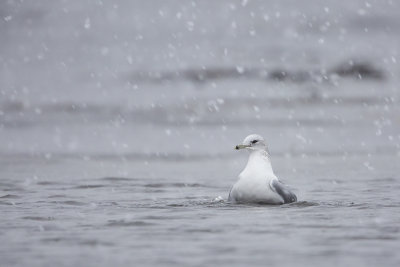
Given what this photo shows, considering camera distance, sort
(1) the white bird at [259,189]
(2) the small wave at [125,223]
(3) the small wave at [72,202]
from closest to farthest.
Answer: (2) the small wave at [125,223]
(1) the white bird at [259,189]
(3) the small wave at [72,202]

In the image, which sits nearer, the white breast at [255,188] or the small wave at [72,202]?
the white breast at [255,188]

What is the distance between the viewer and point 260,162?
1164cm

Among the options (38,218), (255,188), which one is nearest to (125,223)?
(38,218)

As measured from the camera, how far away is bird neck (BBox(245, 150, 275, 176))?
37.6 ft

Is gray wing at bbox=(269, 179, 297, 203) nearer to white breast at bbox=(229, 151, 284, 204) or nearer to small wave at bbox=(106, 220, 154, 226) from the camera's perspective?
white breast at bbox=(229, 151, 284, 204)

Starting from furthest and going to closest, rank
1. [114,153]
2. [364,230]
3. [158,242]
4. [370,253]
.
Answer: [114,153] → [364,230] → [158,242] → [370,253]

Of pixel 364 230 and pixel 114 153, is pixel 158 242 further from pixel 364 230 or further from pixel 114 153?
Result: pixel 114 153

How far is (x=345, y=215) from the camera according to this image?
386 inches

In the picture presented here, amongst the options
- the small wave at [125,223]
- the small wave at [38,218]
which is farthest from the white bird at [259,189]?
the small wave at [38,218]

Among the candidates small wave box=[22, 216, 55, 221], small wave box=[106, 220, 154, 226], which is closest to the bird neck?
small wave box=[106, 220, 154, 226]

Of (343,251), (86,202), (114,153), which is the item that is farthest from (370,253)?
(114,153)

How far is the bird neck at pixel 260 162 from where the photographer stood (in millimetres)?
11461

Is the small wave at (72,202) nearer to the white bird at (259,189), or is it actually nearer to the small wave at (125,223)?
the white bird at (259,189)

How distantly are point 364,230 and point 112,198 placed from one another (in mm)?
4832
